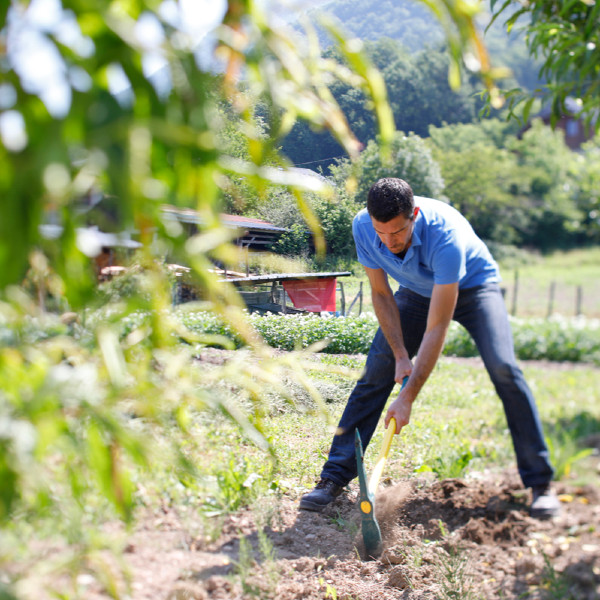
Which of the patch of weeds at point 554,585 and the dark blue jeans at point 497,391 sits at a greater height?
the dark blue jeans at point 497,391

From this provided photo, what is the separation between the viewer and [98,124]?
661 mm

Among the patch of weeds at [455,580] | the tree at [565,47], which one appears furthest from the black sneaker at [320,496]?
the tree at [565,47]

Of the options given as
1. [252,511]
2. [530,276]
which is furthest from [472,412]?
[530,276]

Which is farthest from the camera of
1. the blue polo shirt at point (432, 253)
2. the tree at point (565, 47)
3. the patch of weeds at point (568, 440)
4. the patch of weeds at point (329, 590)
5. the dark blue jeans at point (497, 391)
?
the patch of weeds at point (568, 440)

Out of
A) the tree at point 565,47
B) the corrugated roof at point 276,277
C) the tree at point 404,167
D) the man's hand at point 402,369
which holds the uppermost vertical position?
the tree at point 565,47

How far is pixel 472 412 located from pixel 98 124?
14.2ft

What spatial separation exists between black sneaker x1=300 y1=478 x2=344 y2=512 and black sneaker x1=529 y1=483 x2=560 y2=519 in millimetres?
1058

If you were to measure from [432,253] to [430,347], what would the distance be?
1.56 ft

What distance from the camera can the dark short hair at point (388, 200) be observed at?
2.58m

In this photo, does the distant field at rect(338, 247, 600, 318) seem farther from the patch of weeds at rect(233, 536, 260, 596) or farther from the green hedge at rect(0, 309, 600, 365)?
the patch of weeds at rect(233, 536, 260, 596)

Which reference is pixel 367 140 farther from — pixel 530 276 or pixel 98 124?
pixel 530 276

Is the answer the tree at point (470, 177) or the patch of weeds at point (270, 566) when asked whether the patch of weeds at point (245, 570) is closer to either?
the patch of weeds at point (270, 566)

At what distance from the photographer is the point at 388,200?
2.58m

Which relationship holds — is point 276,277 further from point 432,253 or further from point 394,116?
point 394,116
